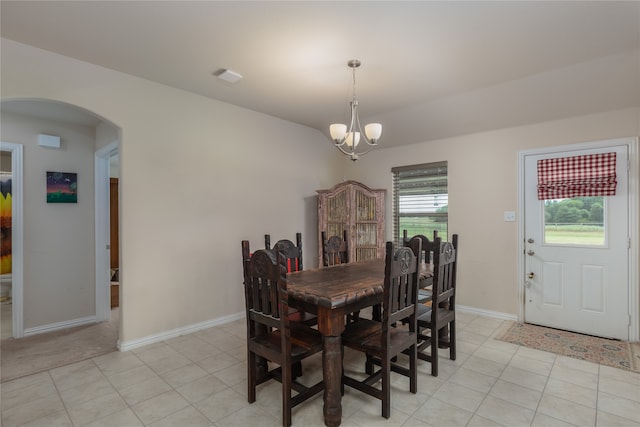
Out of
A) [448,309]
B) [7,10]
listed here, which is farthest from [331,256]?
[7,10]

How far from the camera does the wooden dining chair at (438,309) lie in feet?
8.03

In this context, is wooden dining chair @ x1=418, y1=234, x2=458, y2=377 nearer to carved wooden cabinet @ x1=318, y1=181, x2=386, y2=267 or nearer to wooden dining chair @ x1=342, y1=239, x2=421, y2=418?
wooden dining chair @ x1=342, y1=239, x2=421, y2=418

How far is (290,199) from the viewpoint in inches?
176

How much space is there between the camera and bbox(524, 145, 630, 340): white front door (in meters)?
3.14

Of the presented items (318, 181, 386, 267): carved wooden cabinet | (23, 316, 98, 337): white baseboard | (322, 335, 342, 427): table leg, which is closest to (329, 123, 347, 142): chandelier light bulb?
(322, 335, 342, 427): table leg

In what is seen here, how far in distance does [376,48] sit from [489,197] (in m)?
2.40

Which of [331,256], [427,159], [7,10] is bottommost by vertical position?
[331,256]

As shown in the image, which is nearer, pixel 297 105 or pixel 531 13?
pixel 531 13

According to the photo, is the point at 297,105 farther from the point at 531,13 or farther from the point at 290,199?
the point at 531,13

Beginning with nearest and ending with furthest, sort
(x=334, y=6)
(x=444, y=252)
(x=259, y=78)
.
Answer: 1. (x=334, y=6)
2. (x=444, y=252)
3. (x=259, y=78)

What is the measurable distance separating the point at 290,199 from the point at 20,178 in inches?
117

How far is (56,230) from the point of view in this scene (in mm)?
3645

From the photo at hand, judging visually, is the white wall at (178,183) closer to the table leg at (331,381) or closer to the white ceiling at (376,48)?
the white ceiling at (376,48)

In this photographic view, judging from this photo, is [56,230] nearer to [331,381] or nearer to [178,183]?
[178,183]
